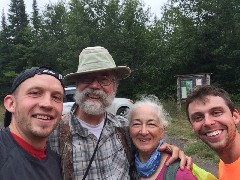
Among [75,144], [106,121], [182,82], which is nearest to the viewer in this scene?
[75,144]

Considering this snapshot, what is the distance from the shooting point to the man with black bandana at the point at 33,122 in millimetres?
2188

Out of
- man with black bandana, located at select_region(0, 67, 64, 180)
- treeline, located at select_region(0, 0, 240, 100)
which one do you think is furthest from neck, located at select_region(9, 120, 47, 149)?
treeline, located at select_region(0, 0, 240, 100)

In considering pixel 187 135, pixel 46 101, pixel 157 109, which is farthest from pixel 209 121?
pixel 187 135

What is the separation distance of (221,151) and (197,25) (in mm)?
26058

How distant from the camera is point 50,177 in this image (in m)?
2.26

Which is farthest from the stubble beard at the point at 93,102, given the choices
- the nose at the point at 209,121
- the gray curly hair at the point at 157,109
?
the nose at the point at 209,121

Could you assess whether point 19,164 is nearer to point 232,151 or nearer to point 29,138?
point 29,138

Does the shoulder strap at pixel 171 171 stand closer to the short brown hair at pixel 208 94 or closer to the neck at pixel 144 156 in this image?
the neck at pixel 144 156

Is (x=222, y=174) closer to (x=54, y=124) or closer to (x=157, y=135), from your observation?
(x=157, y=135)

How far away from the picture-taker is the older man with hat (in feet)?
9.18

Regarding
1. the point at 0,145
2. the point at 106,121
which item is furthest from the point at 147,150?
the point at 0,145

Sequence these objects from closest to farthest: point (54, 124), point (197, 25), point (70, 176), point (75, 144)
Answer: point (54, 124)
point (70, 176)
point (75, 144)
point (197, 25)

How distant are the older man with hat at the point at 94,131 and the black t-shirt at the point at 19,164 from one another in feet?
1.03

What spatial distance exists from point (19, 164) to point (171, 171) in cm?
113
